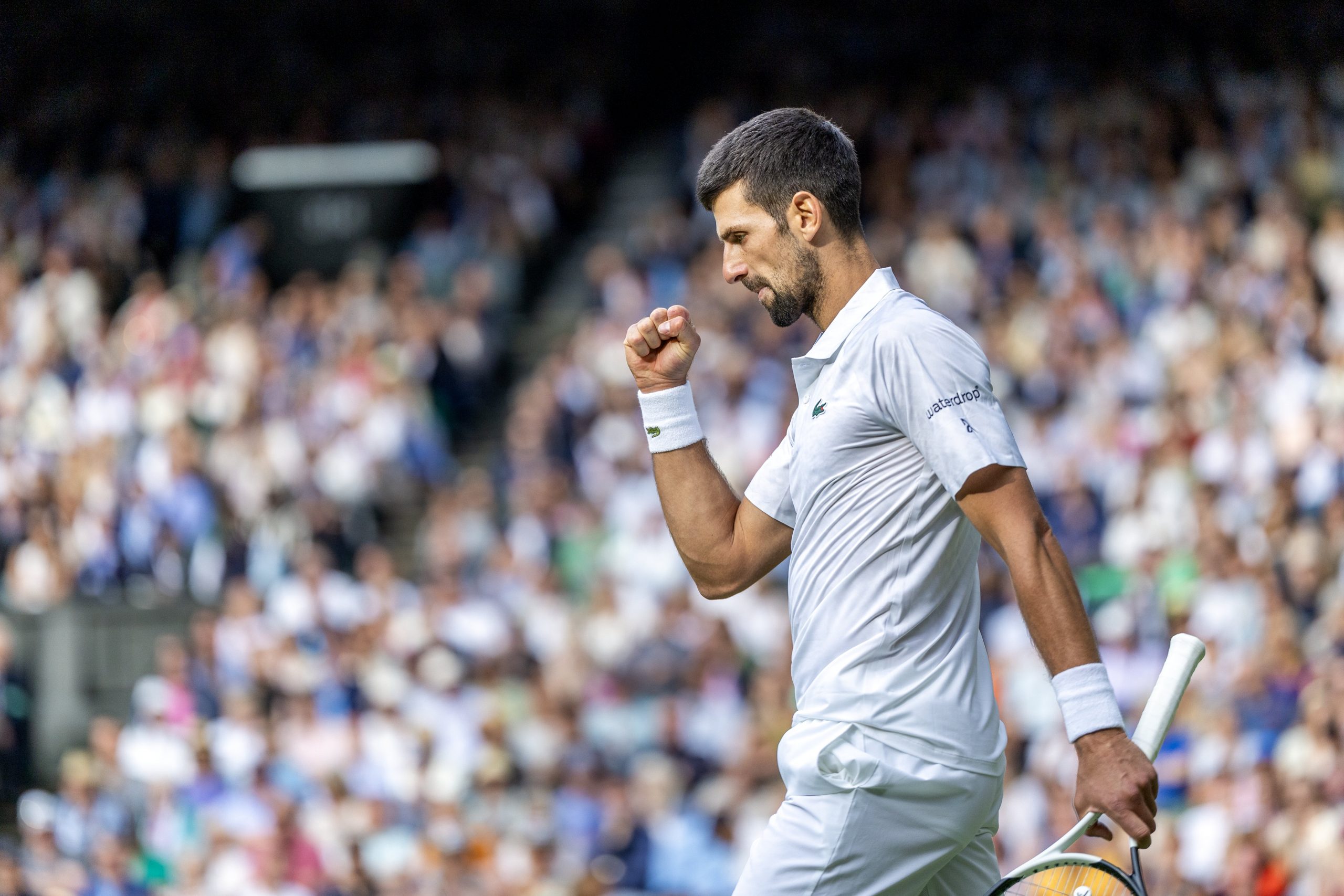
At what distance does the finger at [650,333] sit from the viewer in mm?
3383

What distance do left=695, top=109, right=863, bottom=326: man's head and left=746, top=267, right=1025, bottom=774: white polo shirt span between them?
13 cm

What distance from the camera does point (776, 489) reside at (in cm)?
332

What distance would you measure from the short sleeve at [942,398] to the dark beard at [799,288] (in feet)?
0.76

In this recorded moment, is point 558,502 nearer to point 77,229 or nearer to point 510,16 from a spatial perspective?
point 77,229

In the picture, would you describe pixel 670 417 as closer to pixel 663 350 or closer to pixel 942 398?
pixel 663 350

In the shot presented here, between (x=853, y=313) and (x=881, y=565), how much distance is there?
17.8 inches

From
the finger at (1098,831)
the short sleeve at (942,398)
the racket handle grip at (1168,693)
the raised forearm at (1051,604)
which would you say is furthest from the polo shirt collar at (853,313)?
the finger at (1098,831)

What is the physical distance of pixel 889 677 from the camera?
289cm

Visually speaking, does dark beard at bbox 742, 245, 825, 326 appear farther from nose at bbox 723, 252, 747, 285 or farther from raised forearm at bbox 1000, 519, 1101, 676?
raised forearm at bbox 1000, 519, 1101, 676

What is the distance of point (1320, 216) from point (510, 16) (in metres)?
9.98

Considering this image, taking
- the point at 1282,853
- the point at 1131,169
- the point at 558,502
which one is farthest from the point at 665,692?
the point at 1131,169

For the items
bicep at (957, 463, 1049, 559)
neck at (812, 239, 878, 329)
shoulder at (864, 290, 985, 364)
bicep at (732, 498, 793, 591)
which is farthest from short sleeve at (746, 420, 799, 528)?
bicep at (957, 463, 1049, 559)

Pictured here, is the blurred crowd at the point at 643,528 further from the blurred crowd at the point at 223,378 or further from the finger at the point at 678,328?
the finger at the point at 678,328

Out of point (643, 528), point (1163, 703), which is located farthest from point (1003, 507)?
point (643, 528)
